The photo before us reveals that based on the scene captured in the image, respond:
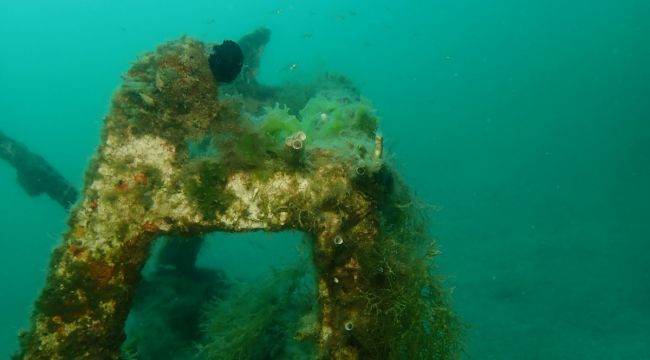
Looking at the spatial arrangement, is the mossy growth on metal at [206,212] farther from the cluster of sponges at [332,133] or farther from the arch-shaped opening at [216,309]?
the arch-shaped opening at [216,309]

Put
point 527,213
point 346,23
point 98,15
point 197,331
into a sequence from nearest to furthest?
point 197,331
point 527,213
point 346,23
point 98,15

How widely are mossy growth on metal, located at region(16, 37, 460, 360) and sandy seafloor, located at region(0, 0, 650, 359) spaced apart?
0.51m

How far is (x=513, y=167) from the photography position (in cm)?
3725

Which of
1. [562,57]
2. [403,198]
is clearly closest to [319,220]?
[403,198]

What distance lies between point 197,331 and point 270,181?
17.4 feet

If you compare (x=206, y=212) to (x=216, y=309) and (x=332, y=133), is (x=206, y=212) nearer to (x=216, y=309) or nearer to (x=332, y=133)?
(x=332, y=133)

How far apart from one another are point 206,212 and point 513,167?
3742 centimetres

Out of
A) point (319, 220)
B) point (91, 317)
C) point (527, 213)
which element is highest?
point (527, 213)

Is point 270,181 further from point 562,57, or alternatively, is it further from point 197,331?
point 562,57

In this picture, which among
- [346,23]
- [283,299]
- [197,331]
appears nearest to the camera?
[283,299]

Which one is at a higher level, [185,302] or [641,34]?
[641,34]

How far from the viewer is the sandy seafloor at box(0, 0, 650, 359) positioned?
49.5ft

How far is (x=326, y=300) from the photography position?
3701 mm

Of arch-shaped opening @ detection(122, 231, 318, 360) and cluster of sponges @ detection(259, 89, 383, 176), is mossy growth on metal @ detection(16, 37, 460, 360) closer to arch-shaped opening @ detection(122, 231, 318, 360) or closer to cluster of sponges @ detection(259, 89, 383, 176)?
cluster of sponges @ detection(259, 89, 383, 176)
